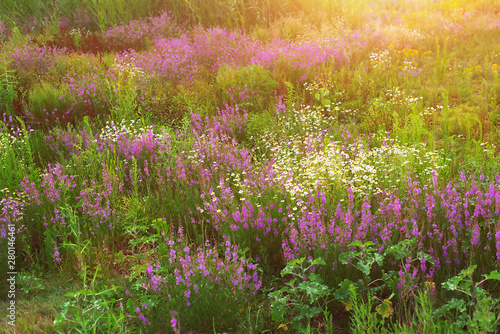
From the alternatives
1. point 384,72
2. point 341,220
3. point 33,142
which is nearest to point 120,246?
point 341,220

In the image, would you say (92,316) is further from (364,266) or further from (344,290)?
(364,266)

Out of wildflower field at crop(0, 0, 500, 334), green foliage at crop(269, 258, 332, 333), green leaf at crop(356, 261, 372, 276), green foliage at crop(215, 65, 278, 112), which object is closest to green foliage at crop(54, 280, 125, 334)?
wildflower field at crop(0, 0, 500, 334)

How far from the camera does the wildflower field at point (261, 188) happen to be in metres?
2.52

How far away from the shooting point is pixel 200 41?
8.39 meters

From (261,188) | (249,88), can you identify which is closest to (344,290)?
(261,188)

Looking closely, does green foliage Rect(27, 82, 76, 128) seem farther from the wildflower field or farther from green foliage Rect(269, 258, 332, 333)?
green foliage Rect(269, 258, 332, 333)

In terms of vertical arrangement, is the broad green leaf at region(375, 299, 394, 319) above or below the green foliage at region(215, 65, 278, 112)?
below

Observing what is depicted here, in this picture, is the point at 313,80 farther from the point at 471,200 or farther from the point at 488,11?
the point at 488,11

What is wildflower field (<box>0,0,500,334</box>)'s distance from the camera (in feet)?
8.26

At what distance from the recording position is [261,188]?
359 centimetres

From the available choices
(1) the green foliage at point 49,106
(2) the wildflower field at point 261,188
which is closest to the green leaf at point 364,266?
(2) the wildflower field at point 261,188

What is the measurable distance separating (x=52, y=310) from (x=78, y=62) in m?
6.34

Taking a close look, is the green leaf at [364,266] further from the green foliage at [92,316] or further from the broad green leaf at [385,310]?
the green foliage at [92,316]

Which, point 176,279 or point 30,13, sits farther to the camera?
point 30,13
